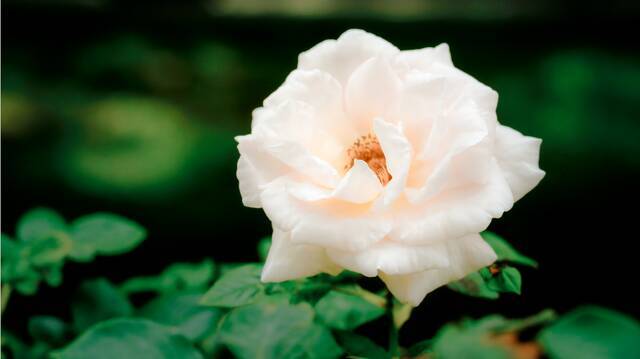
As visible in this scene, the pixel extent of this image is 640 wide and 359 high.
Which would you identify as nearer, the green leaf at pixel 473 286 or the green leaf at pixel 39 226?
the green leaf at pixel 473 286

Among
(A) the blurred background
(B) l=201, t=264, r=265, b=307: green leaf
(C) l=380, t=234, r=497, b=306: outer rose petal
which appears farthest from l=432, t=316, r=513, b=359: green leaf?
(A) the blurred background

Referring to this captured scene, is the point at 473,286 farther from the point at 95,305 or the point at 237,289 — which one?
the point at 95,305

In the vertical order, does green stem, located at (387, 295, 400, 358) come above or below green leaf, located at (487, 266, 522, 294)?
below

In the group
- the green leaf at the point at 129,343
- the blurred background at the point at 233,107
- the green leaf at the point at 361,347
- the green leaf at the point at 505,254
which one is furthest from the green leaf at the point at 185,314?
the blurred background at the point at 233,107

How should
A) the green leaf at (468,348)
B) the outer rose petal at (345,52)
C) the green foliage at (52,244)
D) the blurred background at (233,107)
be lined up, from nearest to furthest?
the green leaf at (468,348), the outer rose petal at (345,52), the green foliage at (52,244), the blurred background at (233,107)

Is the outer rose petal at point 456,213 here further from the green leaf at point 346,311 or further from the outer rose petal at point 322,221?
the green leaf at point 346,311

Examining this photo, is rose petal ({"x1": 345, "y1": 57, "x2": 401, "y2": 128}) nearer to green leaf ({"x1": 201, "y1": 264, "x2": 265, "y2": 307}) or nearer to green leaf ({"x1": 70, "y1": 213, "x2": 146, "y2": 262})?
green leaf ({"x1": 201, "y1": 264, "x2": 265, "y2": 307})

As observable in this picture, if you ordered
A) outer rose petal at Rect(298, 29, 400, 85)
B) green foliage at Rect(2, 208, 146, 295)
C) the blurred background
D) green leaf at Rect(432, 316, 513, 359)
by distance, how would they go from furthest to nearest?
the blurred background → green foliage at Rect(2, 208, 146, 295) → outer rose petal at Rect(298, 29, 400, 85) → green leaf at Rect(432, 316, 513, 359)
